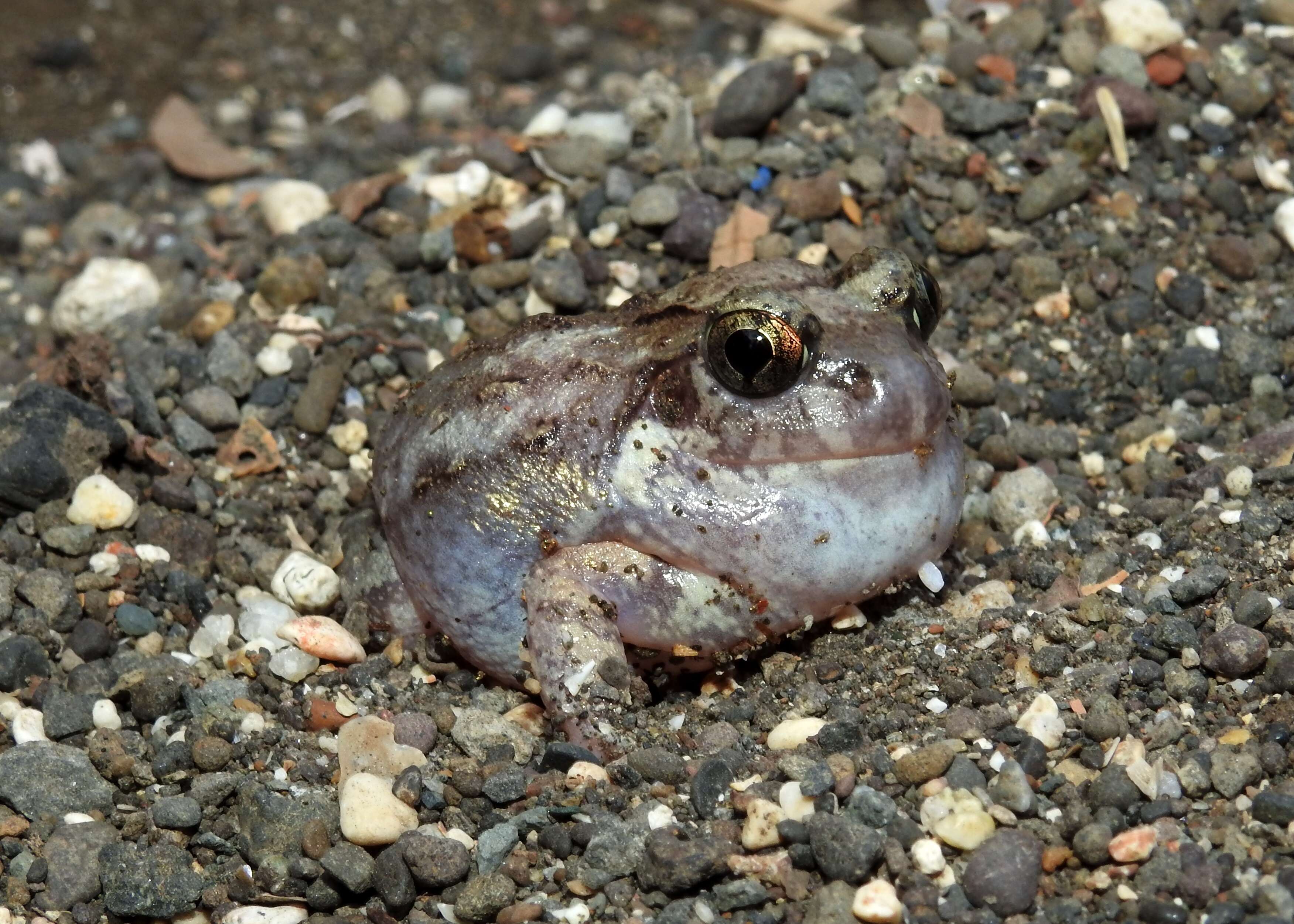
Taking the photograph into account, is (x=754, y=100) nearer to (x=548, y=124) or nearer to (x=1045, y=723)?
(x=548, y=124)

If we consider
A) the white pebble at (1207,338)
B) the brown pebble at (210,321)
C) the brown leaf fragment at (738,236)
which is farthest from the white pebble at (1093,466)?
the brown pebble at (210,321)

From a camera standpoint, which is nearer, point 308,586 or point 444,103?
point 308,586

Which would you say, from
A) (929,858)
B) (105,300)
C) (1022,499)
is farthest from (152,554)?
(1022,499)

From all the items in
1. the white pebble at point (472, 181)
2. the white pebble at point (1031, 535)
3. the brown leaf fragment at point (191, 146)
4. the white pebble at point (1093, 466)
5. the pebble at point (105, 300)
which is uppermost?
the white pebble at point (472, 181)

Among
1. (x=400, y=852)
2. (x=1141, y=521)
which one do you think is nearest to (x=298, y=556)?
(x=400, y=852)

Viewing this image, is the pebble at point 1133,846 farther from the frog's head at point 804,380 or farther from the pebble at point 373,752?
the pebble at point 373,752

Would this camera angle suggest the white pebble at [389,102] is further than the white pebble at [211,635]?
Yes

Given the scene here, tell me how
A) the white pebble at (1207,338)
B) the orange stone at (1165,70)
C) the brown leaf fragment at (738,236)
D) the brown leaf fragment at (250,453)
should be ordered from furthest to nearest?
1. the orange stone at (1165,70)
2. the brown leaf fragment at (738,236)
3. the white pebble at (1207,338)
4. the brown leaf fragment at (250,453)
